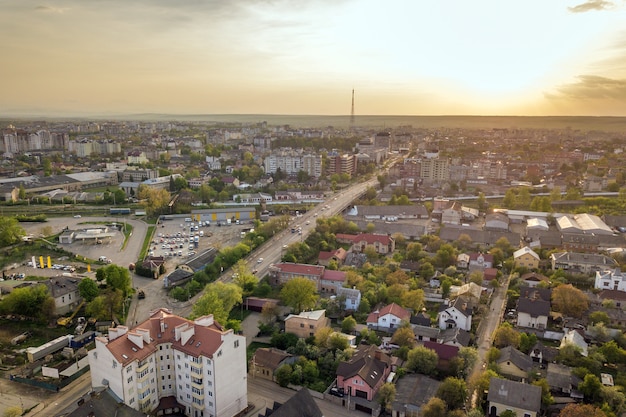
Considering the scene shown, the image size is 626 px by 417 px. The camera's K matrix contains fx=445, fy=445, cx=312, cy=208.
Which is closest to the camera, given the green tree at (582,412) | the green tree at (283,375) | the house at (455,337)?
the green tree at (582,412)

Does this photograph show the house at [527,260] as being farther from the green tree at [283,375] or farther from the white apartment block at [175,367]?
the white apartment block at [175,367]

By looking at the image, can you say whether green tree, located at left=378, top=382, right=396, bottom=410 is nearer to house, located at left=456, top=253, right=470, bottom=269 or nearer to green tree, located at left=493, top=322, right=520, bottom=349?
green tree, located at left=493, top=322, right=520, bottom=349

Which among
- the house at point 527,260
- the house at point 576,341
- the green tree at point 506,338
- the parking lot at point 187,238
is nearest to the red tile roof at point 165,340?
the green tree at point 506,338

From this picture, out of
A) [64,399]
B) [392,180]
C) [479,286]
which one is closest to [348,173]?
[392,180]

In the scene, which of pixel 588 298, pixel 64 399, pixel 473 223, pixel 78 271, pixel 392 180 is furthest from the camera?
pixel 392 180

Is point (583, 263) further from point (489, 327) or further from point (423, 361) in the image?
point (423, 361)

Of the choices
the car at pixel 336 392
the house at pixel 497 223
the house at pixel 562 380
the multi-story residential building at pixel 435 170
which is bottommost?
the car at pixel 336 392

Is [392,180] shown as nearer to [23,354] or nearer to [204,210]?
[204,210]
